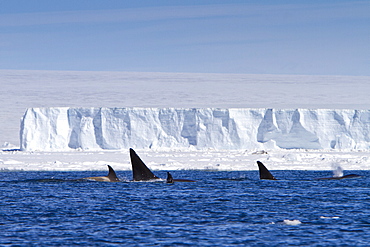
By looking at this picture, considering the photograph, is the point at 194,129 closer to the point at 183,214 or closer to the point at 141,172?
the point at 141,172

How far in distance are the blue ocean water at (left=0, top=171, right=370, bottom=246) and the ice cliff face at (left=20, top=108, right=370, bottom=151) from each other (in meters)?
24.3

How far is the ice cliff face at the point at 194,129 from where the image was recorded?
47188 mm

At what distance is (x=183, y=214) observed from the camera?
14.9 metres

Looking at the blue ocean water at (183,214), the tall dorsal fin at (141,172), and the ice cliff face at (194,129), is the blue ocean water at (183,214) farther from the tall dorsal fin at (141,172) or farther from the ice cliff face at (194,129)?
the ice cliff face at (194,129)

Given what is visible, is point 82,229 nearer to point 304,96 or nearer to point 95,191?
point 95,191

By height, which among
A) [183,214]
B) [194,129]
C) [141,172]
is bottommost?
[183,214]

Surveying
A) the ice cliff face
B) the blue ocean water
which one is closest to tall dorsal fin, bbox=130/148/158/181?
the blue ocean water

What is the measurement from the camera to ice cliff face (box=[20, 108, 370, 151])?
1858 inches

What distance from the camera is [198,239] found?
11.4m

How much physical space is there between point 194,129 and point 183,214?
33057 mm

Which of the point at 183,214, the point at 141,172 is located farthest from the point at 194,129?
the point at 183,214

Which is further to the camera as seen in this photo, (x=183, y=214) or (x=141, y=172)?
(x=141, y=172)

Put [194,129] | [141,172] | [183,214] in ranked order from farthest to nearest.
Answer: [194,129] → [141,172] → [183,214]

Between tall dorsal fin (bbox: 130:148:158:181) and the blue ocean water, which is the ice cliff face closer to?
tall dorsal fin (bbox: 130:148:158:181)
